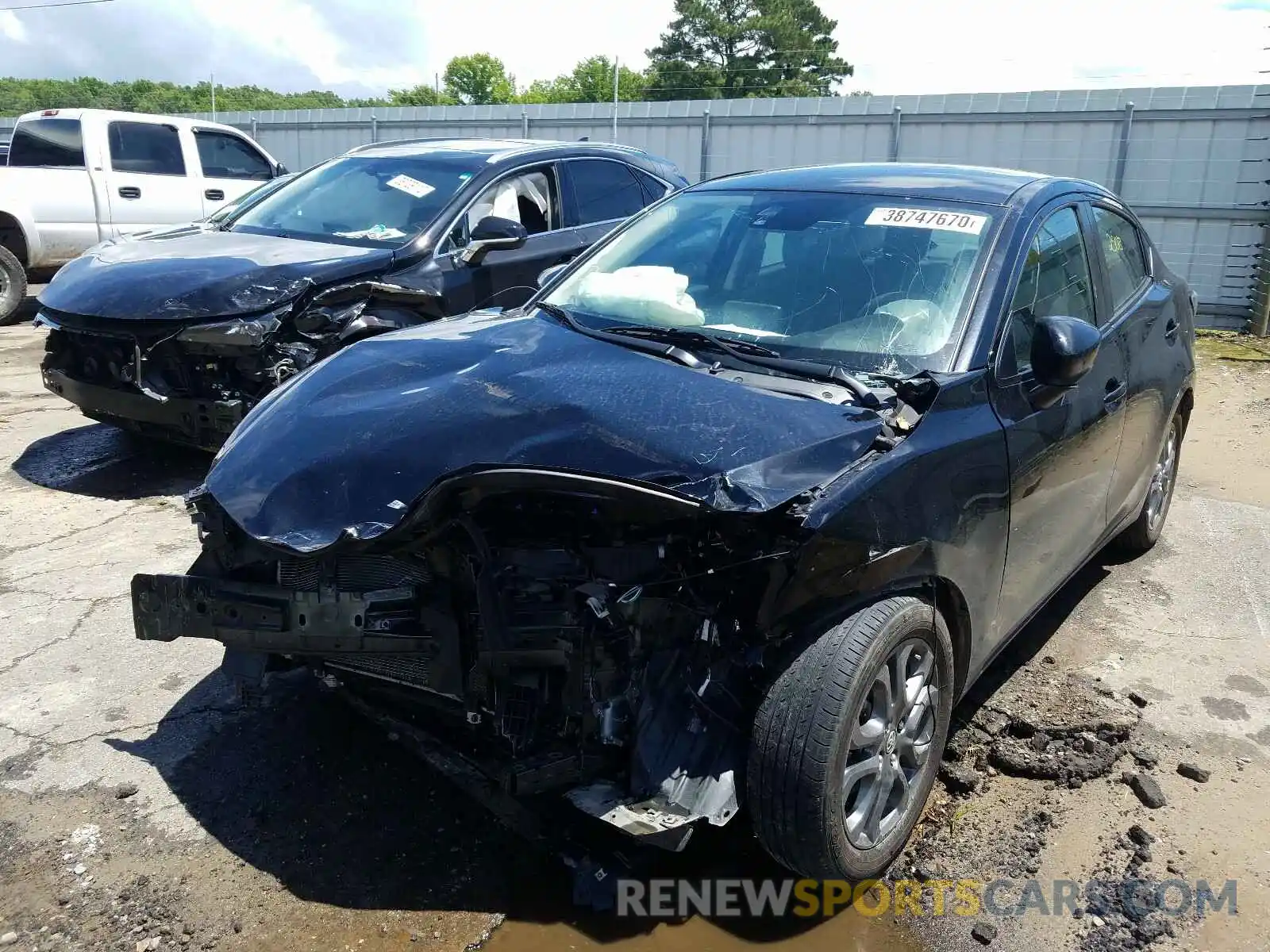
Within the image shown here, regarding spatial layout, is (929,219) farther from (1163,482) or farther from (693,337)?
(1163,482)

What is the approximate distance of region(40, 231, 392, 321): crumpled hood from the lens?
5.27 m

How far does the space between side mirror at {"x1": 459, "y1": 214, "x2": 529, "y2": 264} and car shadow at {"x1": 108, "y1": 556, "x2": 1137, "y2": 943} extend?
310cm

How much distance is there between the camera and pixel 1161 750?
3.43 meters

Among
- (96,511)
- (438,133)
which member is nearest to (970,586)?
(96,511)

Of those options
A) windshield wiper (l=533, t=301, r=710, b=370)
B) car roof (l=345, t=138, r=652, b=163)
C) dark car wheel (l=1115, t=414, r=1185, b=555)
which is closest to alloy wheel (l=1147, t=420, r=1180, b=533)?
dark car wheel (l=1115, t=414, r=1185, b=555)

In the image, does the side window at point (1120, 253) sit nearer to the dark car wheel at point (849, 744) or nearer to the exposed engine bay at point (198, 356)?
the dark car wheel at point (849, 744)

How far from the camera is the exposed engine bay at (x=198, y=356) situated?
522cm

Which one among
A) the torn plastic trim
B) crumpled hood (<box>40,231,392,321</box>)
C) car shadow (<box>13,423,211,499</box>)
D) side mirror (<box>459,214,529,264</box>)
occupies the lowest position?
car shadow (<box>13,423,211,499</box>)

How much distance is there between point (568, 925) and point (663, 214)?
2692mm

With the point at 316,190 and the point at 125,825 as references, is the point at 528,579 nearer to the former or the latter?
the point at 125,825

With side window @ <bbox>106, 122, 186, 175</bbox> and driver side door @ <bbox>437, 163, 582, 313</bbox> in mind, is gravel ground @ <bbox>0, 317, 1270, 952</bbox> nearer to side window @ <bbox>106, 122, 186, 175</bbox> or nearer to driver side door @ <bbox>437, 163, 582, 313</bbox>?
driver side door @ <bbox>437, 163, 582, 313</bbox>

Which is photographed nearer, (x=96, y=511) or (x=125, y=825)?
(x=125, y=825)

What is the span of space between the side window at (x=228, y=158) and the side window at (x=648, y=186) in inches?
231
